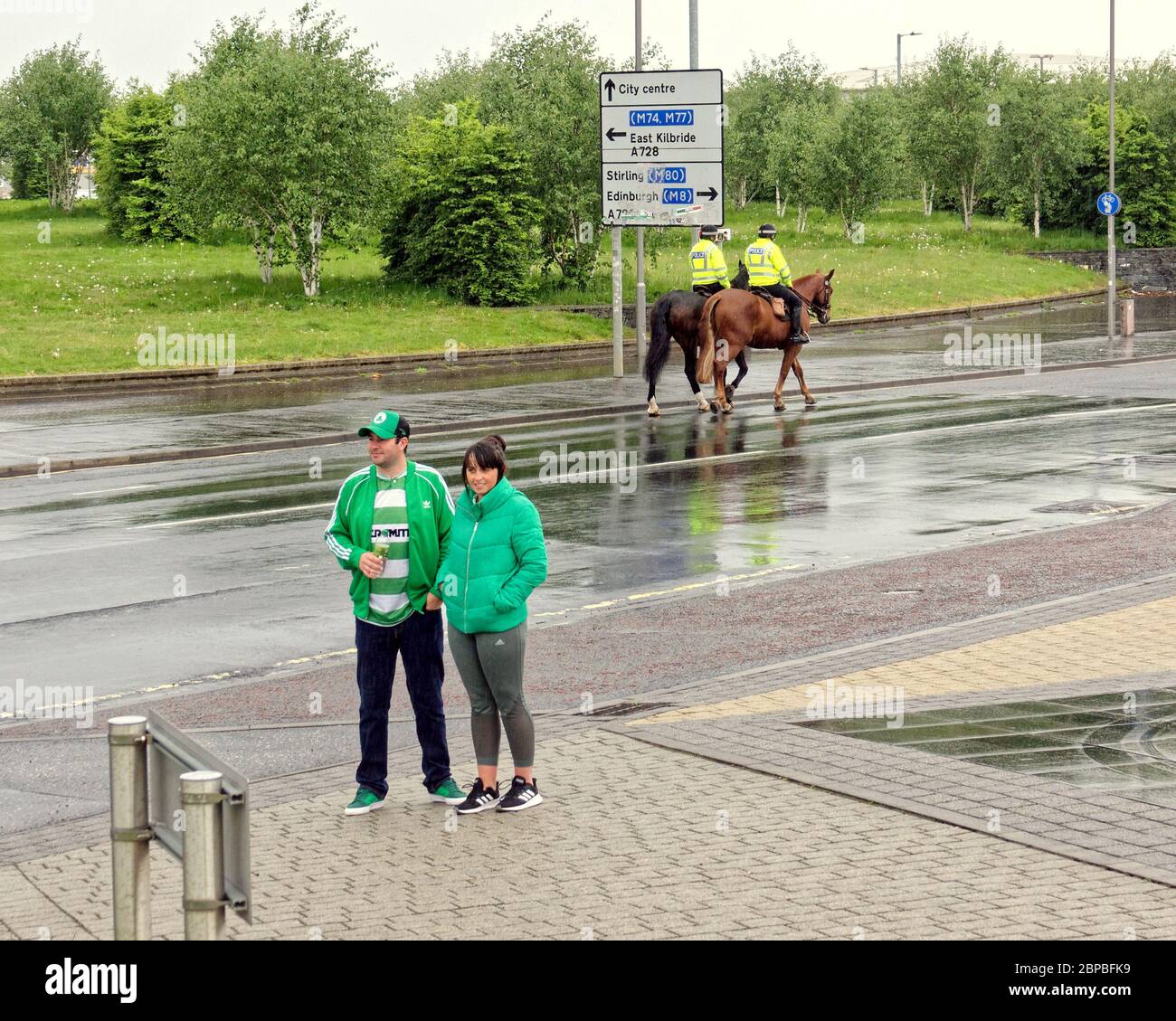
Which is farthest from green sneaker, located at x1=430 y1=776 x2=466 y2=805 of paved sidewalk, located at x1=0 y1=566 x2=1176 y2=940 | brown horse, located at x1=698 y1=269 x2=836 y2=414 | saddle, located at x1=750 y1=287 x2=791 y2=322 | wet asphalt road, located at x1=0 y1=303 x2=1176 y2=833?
saddle, located at x1=750 y1=287 x2=791 y2=322

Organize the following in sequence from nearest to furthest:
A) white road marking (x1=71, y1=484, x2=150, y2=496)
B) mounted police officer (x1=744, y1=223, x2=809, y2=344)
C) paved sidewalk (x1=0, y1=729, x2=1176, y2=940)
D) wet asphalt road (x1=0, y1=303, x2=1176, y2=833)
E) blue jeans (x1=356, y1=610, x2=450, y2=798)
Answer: paved sidewalk (x1=0, y1=729, x2=1176, y2=940) < blue jeans (x1=356, y1=610, x2=450, y2=798) < wet asphalt road (x1=0, y1=303, x2=1176, y2=833) < white road marking (x1=71, y1=484, x2=150, y2=496) < mounted police officer (x1=744, y1=223, x2=809, y2=344)

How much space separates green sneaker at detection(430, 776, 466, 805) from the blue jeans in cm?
2

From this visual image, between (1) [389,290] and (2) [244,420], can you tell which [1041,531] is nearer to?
(2) [244,420]

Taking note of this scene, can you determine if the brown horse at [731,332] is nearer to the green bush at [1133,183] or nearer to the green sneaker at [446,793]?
the green sneaker at [446,793]

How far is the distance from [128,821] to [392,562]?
3545mm

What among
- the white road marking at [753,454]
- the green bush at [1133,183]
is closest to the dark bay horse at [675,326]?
the white road marking at [753,454]

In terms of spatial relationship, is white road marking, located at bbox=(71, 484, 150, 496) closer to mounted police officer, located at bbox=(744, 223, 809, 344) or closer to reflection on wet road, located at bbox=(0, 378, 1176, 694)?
reflection on wet road, located at bbox=(0, 378, 1176, 694)

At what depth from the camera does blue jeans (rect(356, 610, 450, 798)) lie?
8.54 m

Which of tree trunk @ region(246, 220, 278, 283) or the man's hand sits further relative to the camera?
tree trunk @ region(246, 220, 278, 283)

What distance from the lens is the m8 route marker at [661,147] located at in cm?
3172

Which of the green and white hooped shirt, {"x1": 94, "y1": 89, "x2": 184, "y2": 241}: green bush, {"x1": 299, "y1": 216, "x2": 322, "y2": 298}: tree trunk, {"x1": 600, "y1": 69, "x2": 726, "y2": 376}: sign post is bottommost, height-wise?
the green and white hooped shirt

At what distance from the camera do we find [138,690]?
10938 mm
